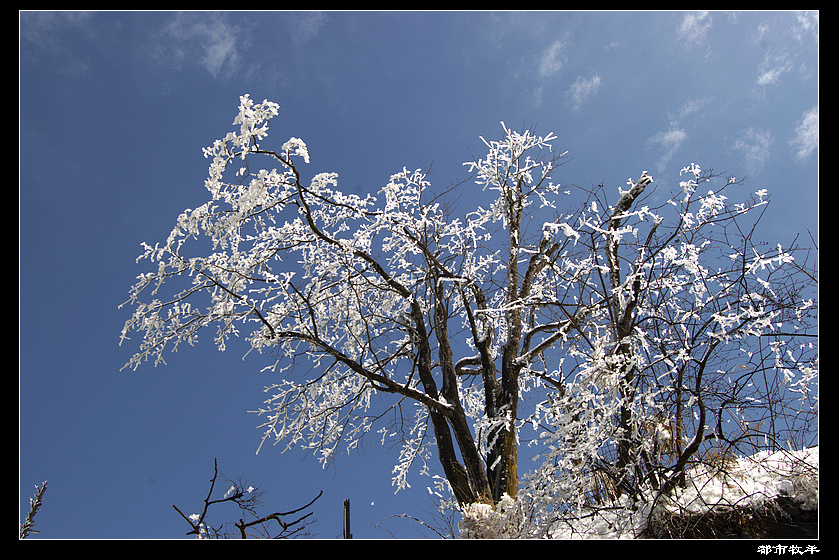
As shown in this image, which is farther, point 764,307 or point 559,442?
point 559,442

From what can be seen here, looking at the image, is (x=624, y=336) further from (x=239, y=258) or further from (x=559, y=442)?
(x=239, y=258)

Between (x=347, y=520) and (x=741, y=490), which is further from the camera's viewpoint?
(x=347, y=520)

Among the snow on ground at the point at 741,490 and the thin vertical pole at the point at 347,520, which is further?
the thin vertical pole at the point at 347,520

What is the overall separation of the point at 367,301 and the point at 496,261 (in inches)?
91.3

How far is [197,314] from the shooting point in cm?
685

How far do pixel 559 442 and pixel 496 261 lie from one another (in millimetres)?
4130

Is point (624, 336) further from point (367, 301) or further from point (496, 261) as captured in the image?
point (367, 301)

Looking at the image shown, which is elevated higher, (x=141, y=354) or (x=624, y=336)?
(x=141, y=354)

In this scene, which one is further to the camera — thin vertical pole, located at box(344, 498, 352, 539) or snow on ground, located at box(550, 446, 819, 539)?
thin vertical pole, located at box(344, 498, 352, 539)

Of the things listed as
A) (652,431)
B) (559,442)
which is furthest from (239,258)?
(652,431)
